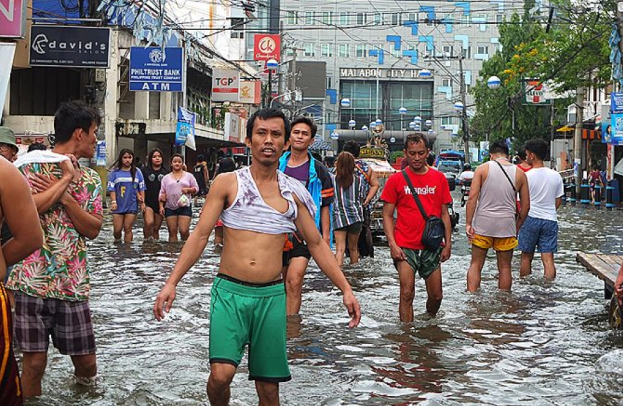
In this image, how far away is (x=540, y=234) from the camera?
12.0 metres

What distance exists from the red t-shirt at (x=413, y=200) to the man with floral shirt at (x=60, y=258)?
354 cm

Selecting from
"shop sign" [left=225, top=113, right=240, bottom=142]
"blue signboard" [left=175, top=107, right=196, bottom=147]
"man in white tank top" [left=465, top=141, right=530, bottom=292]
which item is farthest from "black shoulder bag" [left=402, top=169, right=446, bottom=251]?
"shop sign" [left=225, top=113, right=240, bottom=142]

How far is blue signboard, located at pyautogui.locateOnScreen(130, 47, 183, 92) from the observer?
27.8 metres

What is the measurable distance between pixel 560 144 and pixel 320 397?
5509 cm

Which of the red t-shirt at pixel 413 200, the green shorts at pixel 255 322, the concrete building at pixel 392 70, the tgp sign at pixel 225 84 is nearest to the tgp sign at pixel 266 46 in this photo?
the tgp sign at pixel 225 84

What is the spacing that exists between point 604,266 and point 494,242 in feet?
3.94

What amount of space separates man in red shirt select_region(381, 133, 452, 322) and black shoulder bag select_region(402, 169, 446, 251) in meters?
0.03

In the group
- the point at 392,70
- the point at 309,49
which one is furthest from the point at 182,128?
the point at 392,70

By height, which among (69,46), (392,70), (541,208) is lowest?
(541,208)

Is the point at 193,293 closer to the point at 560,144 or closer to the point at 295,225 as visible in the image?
the point at 295,225

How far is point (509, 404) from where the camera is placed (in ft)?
20.6

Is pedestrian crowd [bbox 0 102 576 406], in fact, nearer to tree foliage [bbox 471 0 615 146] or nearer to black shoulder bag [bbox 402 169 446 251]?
black shoulder bag [bbox 402 169 446 251]

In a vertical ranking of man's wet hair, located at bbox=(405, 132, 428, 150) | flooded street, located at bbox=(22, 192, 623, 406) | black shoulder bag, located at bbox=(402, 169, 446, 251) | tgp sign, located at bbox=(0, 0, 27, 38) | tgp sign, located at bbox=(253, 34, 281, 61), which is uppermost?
tgp sign, located at bbox=(253, 34, 281, 61)

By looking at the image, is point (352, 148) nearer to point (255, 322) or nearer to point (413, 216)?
point (413, 216)
